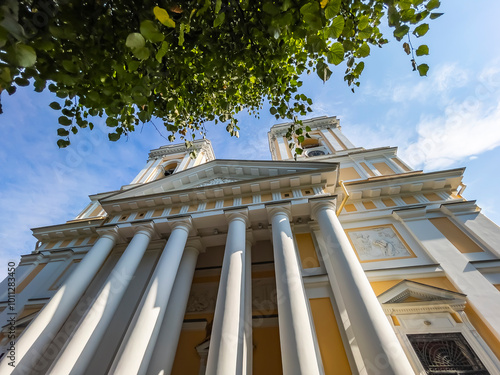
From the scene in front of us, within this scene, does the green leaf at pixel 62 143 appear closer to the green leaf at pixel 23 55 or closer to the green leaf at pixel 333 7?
the green leaf at pixel 23 55

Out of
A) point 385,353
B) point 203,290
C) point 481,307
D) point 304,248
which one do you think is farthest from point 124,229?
point 481,307

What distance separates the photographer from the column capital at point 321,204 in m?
7.43

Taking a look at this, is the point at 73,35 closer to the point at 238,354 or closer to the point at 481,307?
the point at 238,354

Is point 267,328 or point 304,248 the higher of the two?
point 304,248

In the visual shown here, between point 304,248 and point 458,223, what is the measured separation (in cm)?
537

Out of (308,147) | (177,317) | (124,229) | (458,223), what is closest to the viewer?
(177,317)

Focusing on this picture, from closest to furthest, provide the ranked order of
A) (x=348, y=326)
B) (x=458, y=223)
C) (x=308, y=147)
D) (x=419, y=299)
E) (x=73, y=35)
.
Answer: (x=73, y=35) < (x=348, y=326) < (x=419, y=299) < (x=458, y=223) < (x=308, y=147)

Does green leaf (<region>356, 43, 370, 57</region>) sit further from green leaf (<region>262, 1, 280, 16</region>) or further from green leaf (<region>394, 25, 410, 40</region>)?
green leaf (<region>262, 1, 280, 16</region>)

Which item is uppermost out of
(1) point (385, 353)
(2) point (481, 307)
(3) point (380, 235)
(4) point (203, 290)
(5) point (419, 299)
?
(3) point (380, 235)

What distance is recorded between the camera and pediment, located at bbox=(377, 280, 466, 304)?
5.89 meters

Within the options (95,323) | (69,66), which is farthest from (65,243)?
(69,66)

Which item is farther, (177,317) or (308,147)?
(308,147)

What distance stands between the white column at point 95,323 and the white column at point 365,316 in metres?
6.13

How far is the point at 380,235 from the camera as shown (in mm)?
8062
